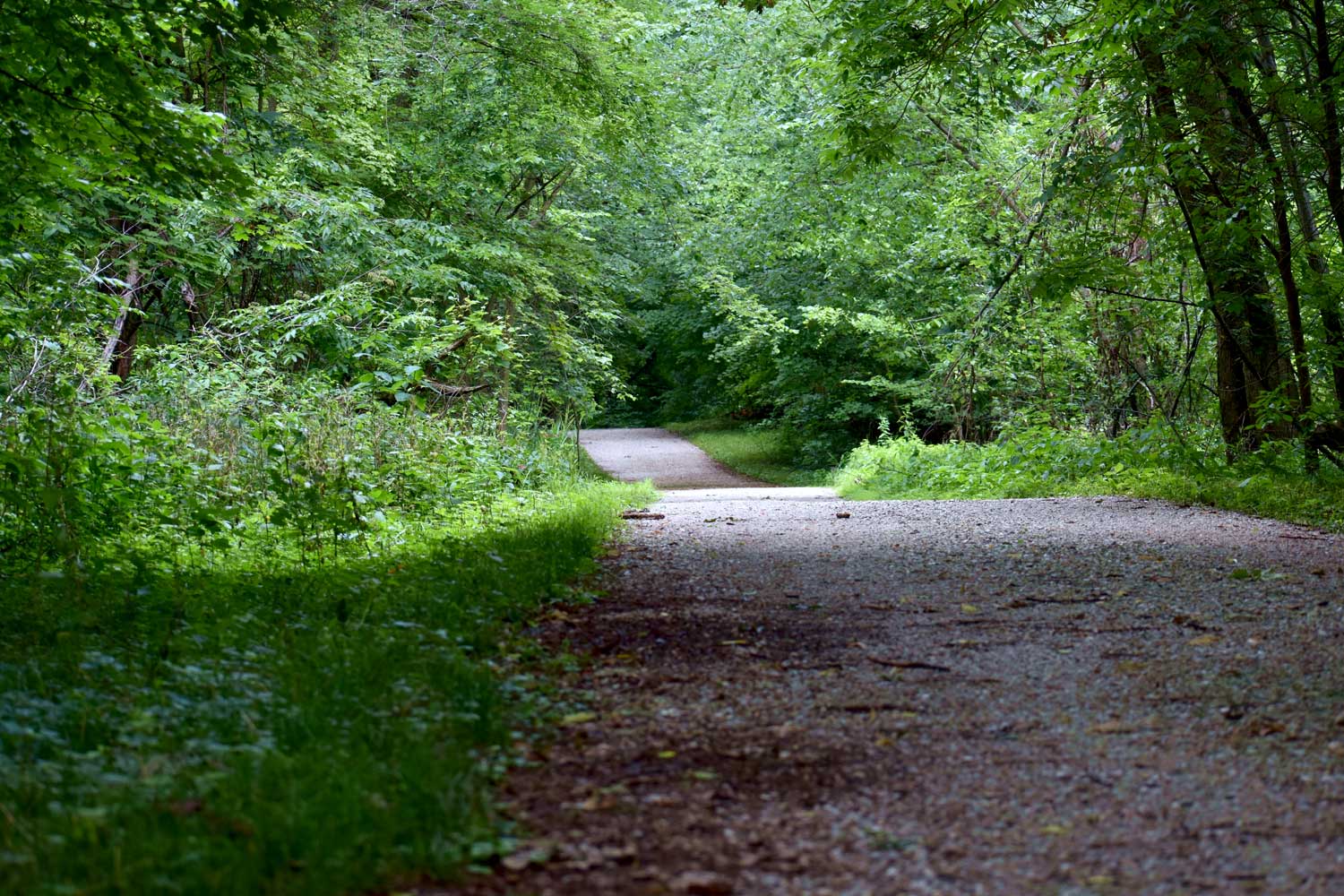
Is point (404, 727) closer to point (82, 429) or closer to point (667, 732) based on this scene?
point (667, 732)

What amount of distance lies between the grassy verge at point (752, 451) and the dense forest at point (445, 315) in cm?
322

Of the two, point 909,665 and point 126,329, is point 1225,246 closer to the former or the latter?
point 909,665

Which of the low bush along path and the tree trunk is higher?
the tree trunk

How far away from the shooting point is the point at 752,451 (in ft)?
99.5

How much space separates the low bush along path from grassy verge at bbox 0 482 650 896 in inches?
12.0

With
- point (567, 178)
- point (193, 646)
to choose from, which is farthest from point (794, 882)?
point (567, 178)

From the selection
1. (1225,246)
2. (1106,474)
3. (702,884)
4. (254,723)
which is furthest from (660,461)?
(702,884)

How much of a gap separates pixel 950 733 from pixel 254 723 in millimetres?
2184

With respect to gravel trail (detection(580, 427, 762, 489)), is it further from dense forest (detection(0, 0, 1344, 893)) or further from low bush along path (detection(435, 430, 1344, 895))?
low bush along path (detection(435, 430, 1344, 895))

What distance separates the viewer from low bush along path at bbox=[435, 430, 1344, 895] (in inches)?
107

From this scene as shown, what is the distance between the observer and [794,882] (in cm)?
261

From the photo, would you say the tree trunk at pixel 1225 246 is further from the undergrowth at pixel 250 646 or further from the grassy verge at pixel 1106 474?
the undergrowth at pixel 250 646

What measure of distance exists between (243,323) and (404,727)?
10.3 m

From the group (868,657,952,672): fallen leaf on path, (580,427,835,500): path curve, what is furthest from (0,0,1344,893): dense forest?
(580,427,835,500): path curve
